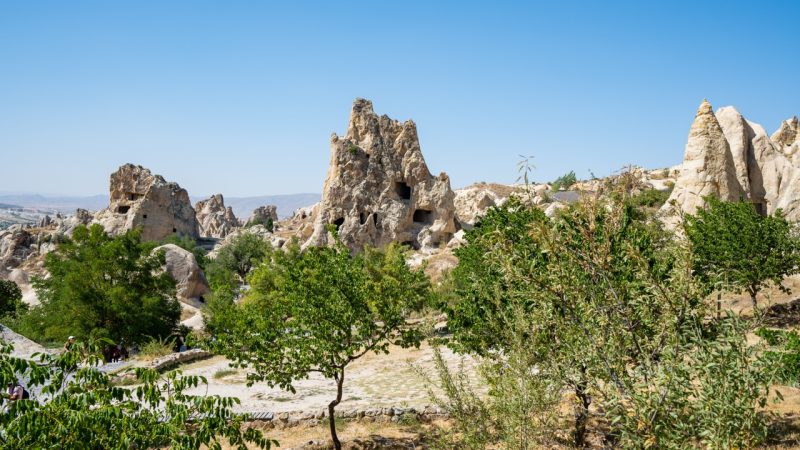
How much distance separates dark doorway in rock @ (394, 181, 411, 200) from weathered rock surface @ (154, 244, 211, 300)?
22059 millimetres

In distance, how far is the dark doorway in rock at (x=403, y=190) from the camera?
5275 centimetres

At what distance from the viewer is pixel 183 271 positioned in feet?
120

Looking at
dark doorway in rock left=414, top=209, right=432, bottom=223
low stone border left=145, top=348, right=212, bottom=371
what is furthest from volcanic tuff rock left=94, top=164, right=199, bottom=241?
low stone border left=145, top=348, right=212, bottom=371

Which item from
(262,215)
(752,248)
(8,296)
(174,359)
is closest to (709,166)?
(752,248)

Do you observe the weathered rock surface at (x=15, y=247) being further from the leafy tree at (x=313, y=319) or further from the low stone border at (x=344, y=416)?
the leafy tree at (x=313, y=319)

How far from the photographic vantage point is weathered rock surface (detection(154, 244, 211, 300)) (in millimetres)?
36188

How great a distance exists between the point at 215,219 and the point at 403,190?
168ft

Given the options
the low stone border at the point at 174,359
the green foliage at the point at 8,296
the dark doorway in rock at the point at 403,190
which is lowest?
the green foliage at the point at 8,296

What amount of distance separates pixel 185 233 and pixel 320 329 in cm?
5799

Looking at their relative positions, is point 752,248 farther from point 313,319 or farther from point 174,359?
point 174,359

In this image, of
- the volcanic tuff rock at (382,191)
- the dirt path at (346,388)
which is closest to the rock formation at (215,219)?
the volcanic tuff rock at (382,191)

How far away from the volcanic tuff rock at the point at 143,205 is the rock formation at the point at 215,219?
26374 millimetres

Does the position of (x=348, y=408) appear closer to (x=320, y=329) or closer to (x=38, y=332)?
(x=320, y=329)

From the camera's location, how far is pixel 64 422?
4477 mm
